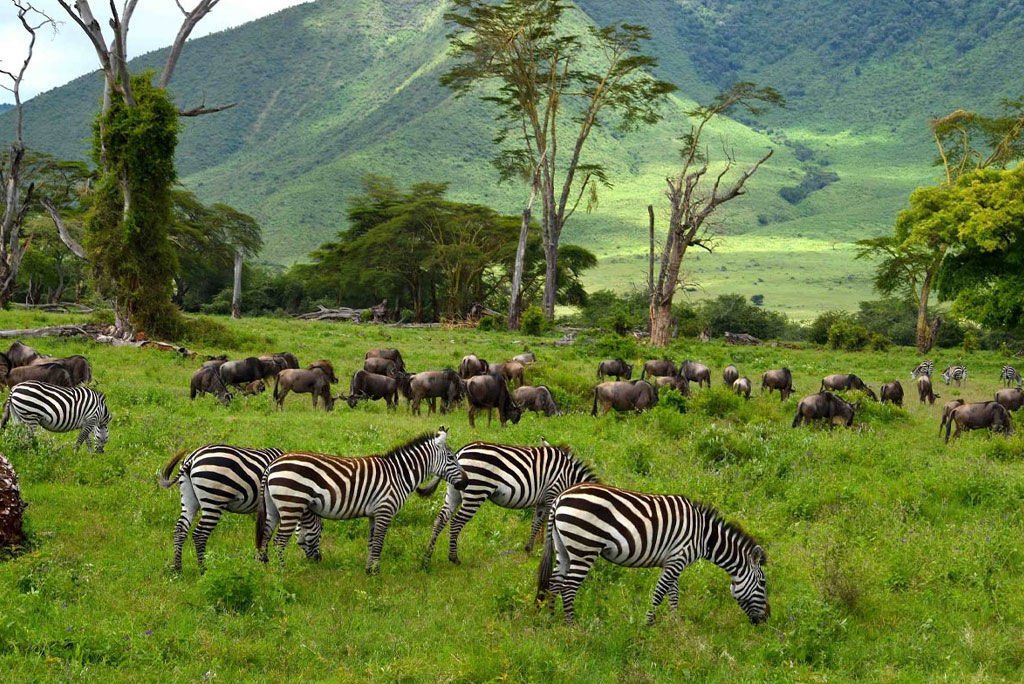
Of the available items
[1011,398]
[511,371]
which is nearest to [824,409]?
[1011,398]

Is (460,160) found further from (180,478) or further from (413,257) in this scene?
(180,478)

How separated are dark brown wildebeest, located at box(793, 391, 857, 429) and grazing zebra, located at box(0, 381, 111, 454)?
557 inches

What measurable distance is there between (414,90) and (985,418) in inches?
7293

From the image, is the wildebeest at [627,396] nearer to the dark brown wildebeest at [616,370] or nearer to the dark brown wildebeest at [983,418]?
the dark brown wildebeest at [616,370]

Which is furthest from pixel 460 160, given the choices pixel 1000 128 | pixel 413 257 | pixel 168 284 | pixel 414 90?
pixel 168 284

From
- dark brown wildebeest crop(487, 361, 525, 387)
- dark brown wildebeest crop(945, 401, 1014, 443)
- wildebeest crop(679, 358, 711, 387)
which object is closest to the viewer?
dark brown wildebeest crop(945, 401, 1014, 443)

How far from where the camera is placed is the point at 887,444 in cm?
1648

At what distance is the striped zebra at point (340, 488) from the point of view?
29.9 feet

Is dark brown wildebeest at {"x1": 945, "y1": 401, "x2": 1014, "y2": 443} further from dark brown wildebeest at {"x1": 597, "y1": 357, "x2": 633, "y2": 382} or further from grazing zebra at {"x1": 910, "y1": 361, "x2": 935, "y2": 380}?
grazing zebra at {"x1": 910, "y1": 361, "x2": 935, "y2": 380}

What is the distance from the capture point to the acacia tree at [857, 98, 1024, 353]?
130 feet

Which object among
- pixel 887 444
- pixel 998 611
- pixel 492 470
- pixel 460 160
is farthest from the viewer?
pixel 460 160

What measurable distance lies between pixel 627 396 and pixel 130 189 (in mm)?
18638

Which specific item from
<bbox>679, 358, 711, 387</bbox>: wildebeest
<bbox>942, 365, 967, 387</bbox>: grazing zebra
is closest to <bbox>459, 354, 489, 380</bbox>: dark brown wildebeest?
<bbox>679, 358, 711, 387</bbox>: wildebeest

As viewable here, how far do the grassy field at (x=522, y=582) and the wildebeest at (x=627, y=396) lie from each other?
110 inches
